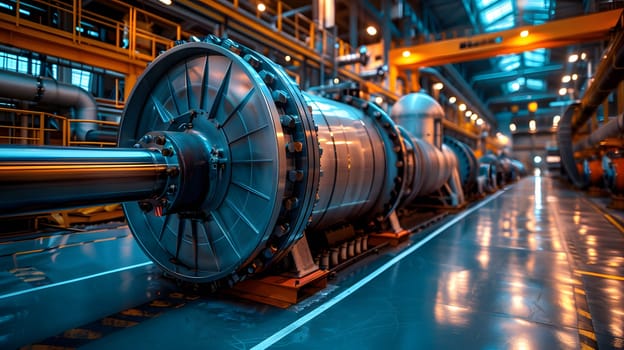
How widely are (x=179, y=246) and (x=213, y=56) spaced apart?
1.64 meters

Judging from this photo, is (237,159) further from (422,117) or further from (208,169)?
(422,117)

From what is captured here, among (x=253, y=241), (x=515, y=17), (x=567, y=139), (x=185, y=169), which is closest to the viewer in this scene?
(x=185, y=169)

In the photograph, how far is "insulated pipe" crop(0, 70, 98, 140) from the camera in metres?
6.90

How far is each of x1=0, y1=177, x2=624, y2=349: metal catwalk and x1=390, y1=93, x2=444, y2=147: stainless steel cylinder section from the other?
3.33 m

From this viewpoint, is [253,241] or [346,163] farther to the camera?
[346,163]

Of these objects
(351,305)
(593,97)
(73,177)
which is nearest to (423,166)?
(351,305)

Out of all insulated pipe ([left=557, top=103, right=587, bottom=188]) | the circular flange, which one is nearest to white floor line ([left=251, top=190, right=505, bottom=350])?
the circular flange

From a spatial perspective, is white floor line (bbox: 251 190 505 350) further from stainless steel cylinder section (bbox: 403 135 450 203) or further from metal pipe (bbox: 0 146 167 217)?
metal pipe (bbox: 0 146 167 217)

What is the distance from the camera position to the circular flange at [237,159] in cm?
269

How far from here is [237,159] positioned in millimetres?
2865

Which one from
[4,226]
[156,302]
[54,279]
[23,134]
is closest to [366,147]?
[156,302]

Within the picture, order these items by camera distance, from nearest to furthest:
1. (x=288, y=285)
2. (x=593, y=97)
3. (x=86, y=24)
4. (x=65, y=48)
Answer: (x=288, y=285), (x=65, y=48), (x=86, y=24), (x=593, y=97)

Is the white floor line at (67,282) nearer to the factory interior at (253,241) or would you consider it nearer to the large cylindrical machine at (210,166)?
the factory interior at (253,241)

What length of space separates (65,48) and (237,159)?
6686mm
